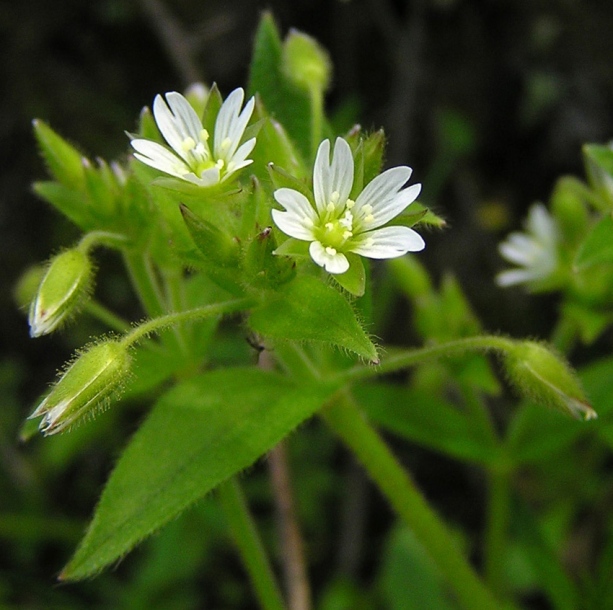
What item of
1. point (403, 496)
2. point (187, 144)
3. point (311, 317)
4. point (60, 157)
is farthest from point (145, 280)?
point (403, 496)

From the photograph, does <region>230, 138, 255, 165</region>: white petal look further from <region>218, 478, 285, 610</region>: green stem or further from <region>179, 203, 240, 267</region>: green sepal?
<region>218, 478, 285, 610</region>: green stem

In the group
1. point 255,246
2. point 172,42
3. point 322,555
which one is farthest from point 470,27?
point 255,246

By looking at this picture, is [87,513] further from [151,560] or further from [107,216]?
[107,216]

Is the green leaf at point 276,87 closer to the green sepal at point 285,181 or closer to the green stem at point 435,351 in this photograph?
the green sepal at point 285,181

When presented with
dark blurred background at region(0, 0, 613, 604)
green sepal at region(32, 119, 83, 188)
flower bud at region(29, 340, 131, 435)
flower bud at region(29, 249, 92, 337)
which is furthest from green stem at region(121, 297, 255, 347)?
dark blurred background at region(0, 0, 613, 604)

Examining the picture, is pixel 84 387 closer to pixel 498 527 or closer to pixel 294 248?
pixel 294 248

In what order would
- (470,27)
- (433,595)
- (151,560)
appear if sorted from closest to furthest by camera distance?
1. (433,595)
2. (151,560)
3. (470,27)

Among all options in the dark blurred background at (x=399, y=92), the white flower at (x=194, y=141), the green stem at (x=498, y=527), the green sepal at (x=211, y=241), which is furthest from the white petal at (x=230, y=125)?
the dark blurred background at (x=399, y=92)
